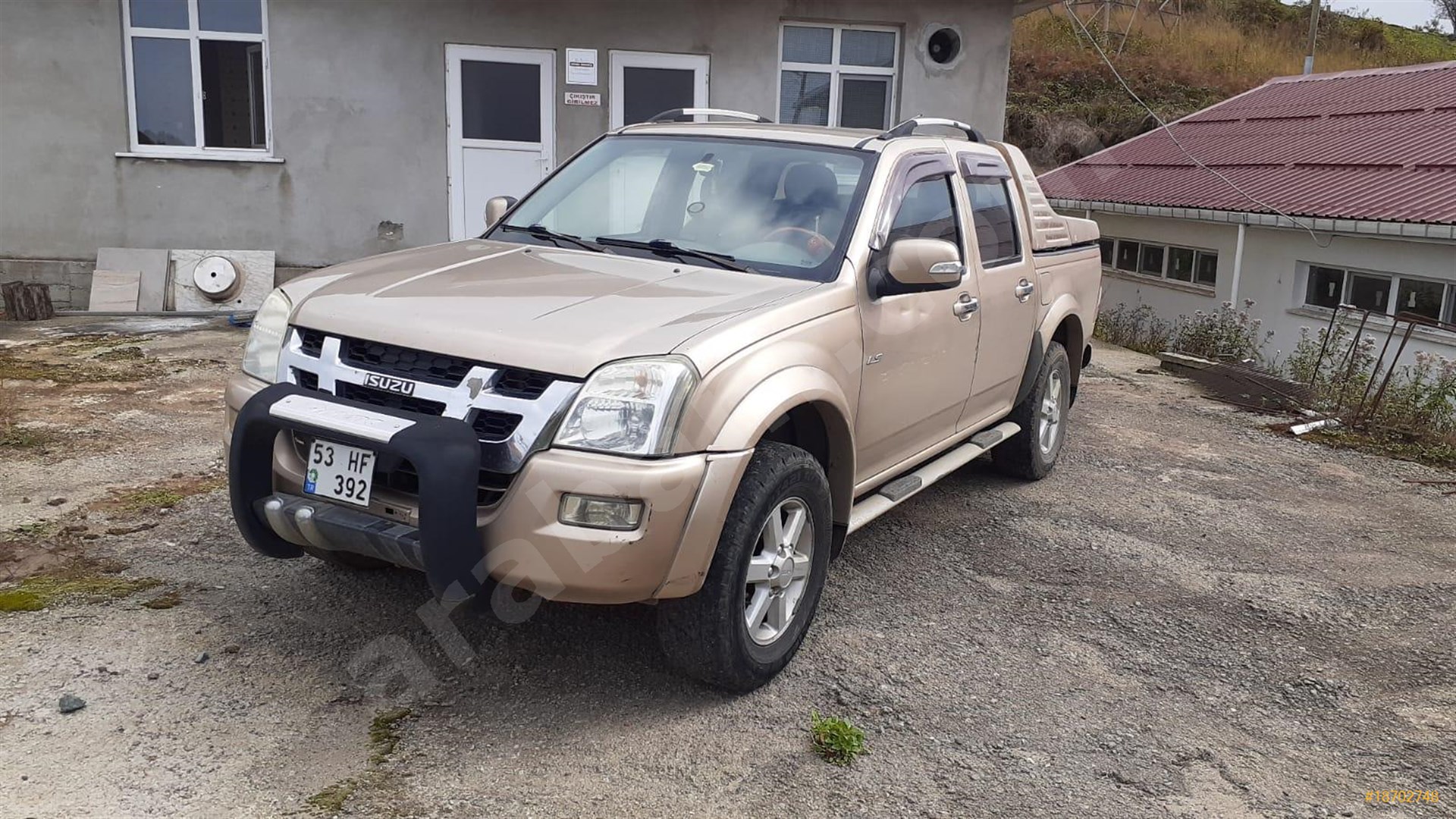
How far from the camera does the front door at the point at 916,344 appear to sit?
14.3 feet

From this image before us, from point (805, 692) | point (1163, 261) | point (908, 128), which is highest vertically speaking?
point (908, 128)

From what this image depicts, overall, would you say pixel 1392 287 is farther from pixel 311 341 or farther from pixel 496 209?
pixel 311 341

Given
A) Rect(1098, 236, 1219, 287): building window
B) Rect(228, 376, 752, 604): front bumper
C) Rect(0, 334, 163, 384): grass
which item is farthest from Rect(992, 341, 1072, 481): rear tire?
Rect(1098, 236, 1219, 287): building window

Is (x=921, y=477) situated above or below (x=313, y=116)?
below

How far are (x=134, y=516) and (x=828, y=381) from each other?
10.8ft

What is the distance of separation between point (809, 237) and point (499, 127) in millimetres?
8208

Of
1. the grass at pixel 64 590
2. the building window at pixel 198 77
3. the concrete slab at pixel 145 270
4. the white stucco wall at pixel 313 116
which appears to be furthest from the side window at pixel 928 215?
the concrete slab at pixel 145 270

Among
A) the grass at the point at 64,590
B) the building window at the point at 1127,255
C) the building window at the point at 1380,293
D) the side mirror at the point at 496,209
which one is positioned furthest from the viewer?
the building window at the point at 1127,255

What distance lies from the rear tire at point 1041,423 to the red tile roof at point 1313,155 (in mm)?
8679

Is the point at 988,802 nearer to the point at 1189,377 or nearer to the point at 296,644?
the point at 296,644

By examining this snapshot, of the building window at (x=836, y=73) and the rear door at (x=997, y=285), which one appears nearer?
the rear door at (x=997, y=285)

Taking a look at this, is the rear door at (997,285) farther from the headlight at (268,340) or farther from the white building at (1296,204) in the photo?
the white building at (1296,204)

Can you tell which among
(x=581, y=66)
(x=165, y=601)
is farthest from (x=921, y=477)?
(x=581, y=66)

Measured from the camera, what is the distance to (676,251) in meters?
4.43
